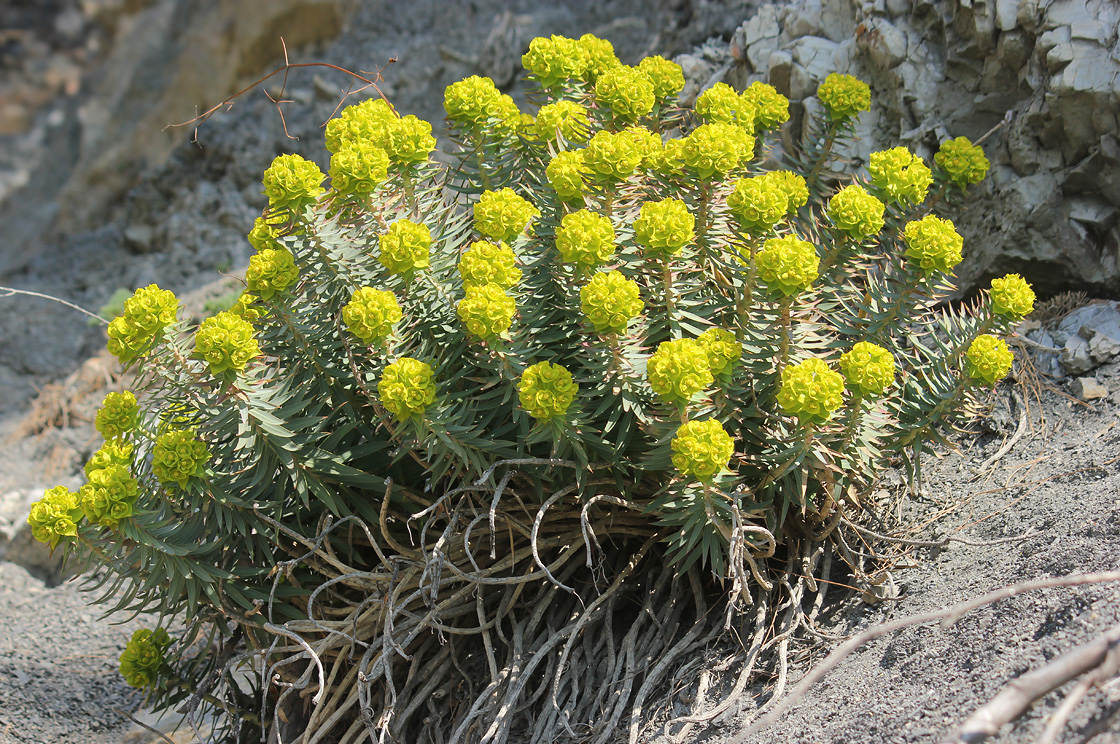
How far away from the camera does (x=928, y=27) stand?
2879 mm

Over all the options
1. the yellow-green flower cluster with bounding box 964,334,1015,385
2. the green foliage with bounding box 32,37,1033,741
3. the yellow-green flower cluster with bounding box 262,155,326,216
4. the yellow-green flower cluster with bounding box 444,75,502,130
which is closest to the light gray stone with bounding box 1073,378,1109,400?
the green foliage with bounding box 32,37,1033,741

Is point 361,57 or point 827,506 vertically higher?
point 361,57

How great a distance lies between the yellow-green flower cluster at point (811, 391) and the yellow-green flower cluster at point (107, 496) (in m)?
1.41

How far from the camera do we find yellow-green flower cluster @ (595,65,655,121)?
6.84 feet

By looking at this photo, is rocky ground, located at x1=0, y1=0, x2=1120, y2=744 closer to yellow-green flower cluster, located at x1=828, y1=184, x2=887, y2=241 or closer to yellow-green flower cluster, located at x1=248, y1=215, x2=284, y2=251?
yellow-green flower cluster, located at x1=828, y1=184, x2=887, y2=241

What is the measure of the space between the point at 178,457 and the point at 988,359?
5.78 feet

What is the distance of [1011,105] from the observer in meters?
2.73

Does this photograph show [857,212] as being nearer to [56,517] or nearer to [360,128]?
[360,128]

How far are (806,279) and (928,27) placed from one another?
1.67 m

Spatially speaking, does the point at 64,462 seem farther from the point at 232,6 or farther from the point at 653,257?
the point at 232,6

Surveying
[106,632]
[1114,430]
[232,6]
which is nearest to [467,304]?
[1114,430]

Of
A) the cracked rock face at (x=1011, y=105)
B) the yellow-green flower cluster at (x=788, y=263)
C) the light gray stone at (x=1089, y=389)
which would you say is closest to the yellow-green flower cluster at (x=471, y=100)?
the yellow-green flower cluster at (x=788, y=263)

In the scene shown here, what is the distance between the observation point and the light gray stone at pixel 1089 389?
238cm

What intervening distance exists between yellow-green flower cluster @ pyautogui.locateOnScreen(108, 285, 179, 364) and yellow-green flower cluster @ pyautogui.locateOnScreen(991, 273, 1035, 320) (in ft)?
5.92
